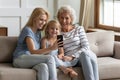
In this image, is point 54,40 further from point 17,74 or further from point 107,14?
point 107,14

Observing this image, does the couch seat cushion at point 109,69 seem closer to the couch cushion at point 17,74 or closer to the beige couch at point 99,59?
the beige couch at point 99,59

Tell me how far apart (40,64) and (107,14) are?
2594 mm

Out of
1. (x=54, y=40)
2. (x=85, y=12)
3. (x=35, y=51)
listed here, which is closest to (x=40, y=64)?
(x=35, y=51)

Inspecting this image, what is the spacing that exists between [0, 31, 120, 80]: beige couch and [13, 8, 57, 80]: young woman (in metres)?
0.09

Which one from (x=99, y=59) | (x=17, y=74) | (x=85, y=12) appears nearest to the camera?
(x=17, y=74)

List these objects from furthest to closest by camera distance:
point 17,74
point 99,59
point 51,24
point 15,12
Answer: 1. point 15,12
2. point 99,59
3. point 51,24
4. point 17,74

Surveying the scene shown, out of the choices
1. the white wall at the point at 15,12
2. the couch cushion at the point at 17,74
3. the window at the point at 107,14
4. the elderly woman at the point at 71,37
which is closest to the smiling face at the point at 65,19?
the elderly woman at the point at 71,37

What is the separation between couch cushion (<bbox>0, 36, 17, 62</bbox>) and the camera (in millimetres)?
3252

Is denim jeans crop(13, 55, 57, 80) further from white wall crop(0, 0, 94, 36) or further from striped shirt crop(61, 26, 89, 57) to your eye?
white wall crop(0, 0, 94, 36)

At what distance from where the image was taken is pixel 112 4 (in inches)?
195

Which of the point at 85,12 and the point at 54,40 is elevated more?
the point at 85,12

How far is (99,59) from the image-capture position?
3555mm

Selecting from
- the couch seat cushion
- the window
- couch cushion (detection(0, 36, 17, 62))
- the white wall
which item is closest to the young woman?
couch cushion (detection(0, 36, 17, 62))

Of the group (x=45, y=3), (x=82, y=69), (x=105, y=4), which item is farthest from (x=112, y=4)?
(x=82, y=69)
